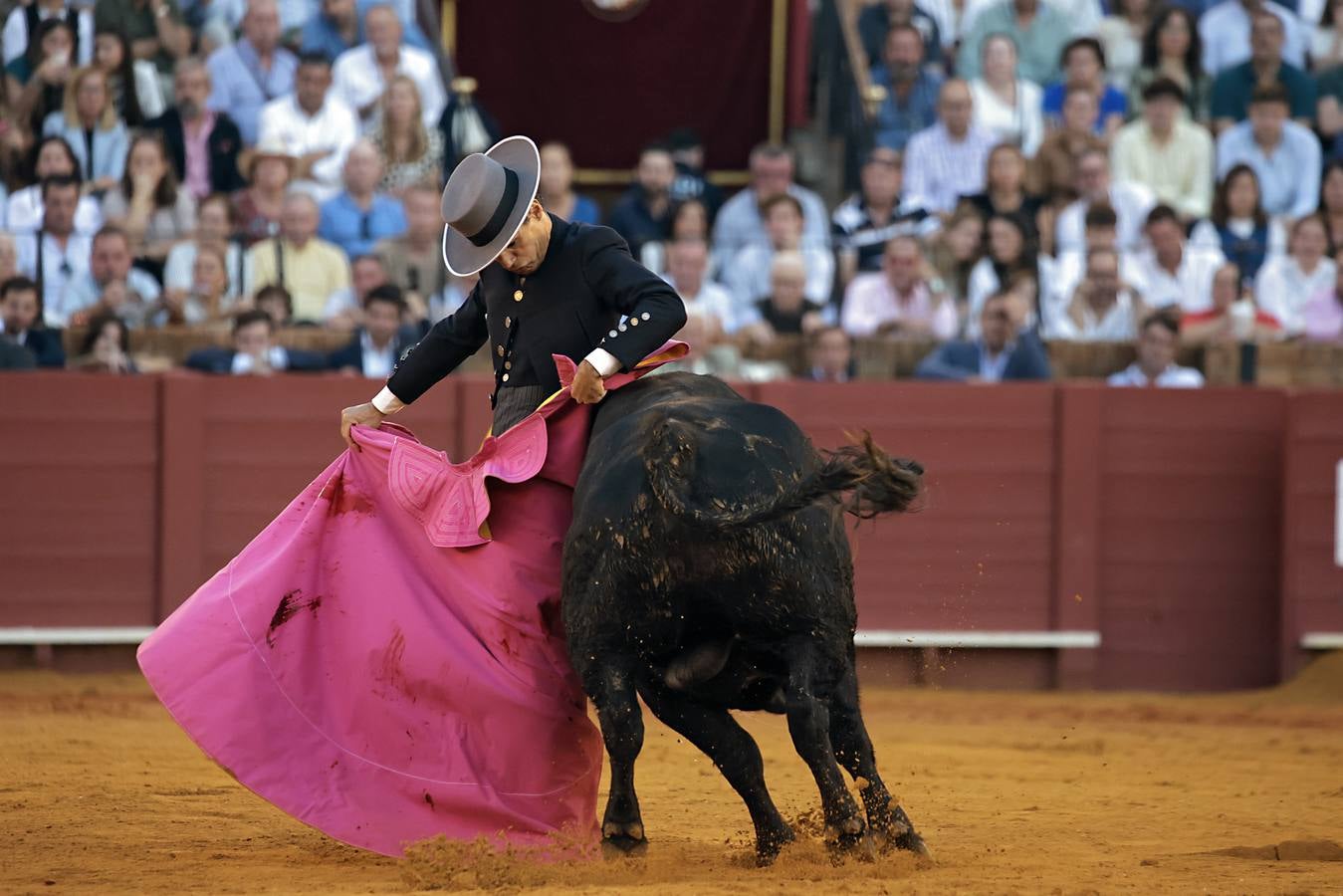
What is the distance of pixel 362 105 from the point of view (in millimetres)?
10031

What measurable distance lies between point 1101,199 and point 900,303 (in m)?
1.42

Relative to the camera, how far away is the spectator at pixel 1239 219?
410 inches

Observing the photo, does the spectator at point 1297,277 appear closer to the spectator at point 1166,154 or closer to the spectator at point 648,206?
the spectator at point 1166,154

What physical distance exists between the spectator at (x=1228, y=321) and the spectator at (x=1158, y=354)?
45 centimetres

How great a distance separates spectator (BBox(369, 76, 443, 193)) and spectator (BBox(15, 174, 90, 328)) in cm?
153

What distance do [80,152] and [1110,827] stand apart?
640 cm

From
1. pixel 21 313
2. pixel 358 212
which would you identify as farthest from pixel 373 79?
pixel 21 313

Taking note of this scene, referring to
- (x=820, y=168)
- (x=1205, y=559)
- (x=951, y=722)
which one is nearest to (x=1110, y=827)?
(x=951, y=722)

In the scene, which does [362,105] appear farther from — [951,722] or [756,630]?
[756,630]

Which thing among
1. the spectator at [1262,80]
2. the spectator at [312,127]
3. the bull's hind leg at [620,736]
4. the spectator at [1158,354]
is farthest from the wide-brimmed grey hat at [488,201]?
the spectator at [1262,80]

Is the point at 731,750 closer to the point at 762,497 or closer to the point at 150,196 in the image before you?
the point at 762,497

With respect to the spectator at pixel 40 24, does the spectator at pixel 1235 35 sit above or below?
above

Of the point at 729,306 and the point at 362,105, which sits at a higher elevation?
the point at 362,105

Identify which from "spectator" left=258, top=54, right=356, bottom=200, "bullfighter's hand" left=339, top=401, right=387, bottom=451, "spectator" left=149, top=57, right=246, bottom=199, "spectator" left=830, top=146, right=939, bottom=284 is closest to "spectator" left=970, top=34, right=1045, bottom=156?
"spectator" left=830, top=146, right=939, bottom=284
